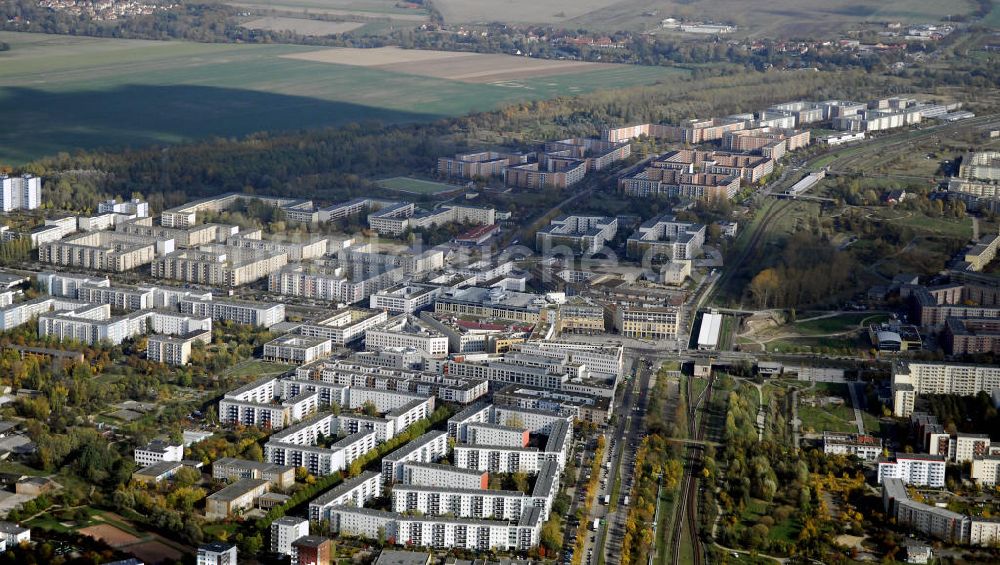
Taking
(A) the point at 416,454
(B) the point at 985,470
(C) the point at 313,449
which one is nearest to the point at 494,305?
(A) the point at 416,454

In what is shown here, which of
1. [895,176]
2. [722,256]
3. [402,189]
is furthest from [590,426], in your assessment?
[895,176]

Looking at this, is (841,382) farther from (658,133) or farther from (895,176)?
(658,133)

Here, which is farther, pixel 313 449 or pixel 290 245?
pixel 290 245

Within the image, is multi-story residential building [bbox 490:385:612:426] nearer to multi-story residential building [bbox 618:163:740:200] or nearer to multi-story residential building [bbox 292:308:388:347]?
multi-story residential building [bbox 292:308:388:347]

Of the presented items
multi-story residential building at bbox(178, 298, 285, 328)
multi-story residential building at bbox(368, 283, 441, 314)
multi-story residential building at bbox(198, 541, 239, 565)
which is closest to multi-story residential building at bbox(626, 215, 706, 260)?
multi-story residential building at bbox(368, 283, 441, 314)

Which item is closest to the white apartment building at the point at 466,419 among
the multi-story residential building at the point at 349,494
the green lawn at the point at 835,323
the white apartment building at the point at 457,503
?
the multi-story residential building at the point at 349,494

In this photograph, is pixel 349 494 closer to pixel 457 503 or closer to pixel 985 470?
pixel 457 503
